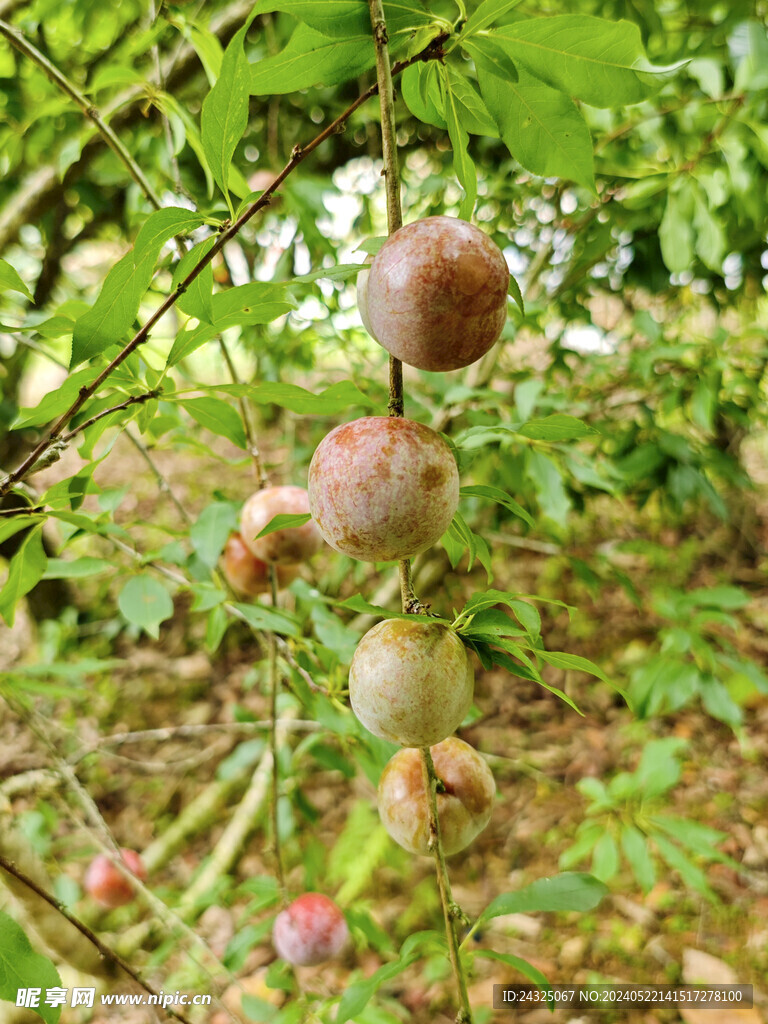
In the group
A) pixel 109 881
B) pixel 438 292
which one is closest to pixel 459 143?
pixel 438 292

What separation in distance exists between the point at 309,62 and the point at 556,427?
1.34 feet

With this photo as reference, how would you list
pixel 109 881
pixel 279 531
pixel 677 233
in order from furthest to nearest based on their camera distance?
pixel 109 881 < pixel 677 233 < pixel 279 531

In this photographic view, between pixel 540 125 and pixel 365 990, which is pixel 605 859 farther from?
pixel 540 125

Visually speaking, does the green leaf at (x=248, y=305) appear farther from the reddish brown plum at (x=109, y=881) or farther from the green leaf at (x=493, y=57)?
the reddish brown plum at (x=109, y=881)

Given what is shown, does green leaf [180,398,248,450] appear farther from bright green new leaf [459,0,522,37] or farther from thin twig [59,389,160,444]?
bright green new leaf [459,0,522,37]

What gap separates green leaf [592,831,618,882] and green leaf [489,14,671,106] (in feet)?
4.70

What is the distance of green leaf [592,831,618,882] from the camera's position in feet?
4.54

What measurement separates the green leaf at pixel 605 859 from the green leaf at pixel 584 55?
4.70ft

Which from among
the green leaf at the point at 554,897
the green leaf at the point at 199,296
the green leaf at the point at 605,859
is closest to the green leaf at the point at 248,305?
the green leaf at the point at 199,296

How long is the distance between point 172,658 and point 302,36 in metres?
2.55

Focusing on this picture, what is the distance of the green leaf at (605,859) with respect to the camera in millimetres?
1383

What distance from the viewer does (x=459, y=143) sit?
0.59m

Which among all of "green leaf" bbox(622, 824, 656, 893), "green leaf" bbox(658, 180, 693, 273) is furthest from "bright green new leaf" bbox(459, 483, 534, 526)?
"green leaf" bbox(622, 824, 656, 893)

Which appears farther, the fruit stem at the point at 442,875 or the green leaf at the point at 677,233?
the green leaf at the point at 677,233
